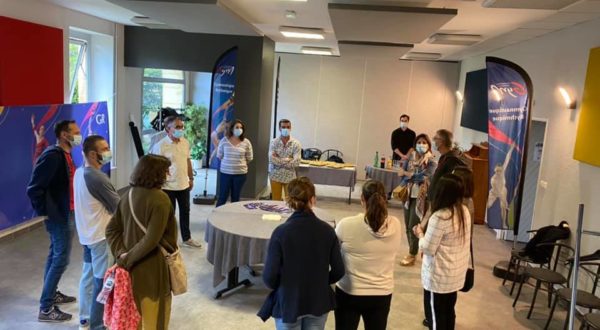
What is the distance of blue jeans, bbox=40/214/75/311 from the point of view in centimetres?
381

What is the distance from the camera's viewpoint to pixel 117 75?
829 centimetres

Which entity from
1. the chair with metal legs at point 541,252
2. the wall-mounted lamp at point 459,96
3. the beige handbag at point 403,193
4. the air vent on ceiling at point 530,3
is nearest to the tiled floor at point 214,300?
the chair with metal legs at point 541,252

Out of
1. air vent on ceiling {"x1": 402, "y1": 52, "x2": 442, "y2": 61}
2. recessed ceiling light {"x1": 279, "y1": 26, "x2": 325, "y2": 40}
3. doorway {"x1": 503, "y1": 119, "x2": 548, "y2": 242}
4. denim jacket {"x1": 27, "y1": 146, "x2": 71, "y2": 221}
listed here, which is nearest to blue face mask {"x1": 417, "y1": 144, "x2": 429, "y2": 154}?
doorway {"x1": 503, "y1": 119, "x2": 548, "y2": 242}

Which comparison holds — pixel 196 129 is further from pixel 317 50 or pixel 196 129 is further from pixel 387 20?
pixel 387 20

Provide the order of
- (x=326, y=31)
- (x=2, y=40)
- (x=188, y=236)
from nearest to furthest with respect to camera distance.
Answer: (x=2, y=40) < (x=188, y=236) < (x=326, y=31)

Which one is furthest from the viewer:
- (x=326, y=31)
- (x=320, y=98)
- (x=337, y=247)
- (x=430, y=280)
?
(x=320, y=98)

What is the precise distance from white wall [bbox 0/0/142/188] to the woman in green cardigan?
14.3 ft

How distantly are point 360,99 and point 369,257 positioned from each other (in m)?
9.16

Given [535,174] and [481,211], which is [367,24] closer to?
[535,174]

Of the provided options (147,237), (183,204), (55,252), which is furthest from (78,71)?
(147,237)

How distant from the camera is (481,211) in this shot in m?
8.06

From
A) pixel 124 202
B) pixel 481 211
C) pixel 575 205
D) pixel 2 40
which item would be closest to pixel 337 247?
pixel 124 202

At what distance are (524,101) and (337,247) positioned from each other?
3.82 m

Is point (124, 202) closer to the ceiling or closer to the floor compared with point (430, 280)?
closer to the ceiling
